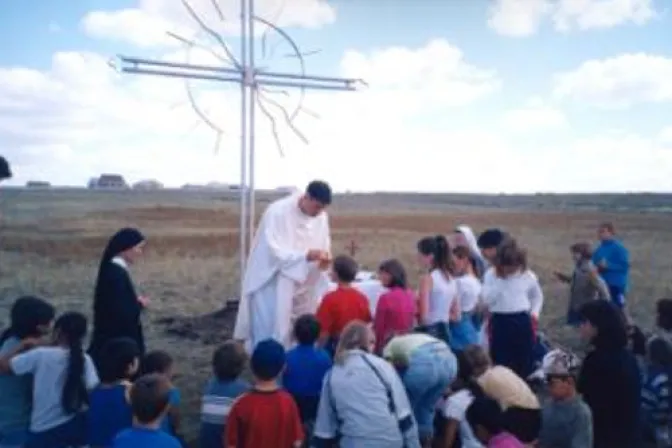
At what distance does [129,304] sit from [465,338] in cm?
310

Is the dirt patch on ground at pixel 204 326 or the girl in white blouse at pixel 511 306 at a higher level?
the girl in white blouse at pixel 511 306

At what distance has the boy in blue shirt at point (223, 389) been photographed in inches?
200

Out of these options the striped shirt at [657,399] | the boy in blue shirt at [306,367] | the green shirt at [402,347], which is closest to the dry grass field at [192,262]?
the boy in blue shirt at [306,367]

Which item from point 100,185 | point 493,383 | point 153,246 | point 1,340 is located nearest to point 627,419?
point 493,383

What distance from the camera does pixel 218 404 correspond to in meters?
5.11

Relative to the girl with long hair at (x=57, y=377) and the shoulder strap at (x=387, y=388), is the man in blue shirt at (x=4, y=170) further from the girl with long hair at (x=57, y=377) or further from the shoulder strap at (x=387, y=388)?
the shoulder strap at (x=387, y=388)

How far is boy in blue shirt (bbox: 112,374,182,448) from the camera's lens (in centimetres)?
394

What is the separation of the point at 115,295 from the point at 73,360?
1139 mm

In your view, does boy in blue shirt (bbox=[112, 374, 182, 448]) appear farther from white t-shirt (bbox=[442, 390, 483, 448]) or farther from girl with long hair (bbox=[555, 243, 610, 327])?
girl with long hair (bbox=[555, 243, 610, 327])

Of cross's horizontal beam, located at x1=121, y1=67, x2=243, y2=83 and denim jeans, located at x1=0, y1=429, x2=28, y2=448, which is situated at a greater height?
cross's horizontal beam, located at x1=121, y1=67, x2=243, y2=83

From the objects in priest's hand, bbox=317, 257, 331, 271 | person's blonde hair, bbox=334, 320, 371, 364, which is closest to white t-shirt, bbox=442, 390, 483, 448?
person's blonde hair, bbox=334, 320, 371, 364

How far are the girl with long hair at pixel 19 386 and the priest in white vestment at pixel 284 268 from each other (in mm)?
2837

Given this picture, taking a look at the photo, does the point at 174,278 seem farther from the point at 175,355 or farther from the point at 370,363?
the point at 370,363

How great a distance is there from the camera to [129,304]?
6082 millimetres
